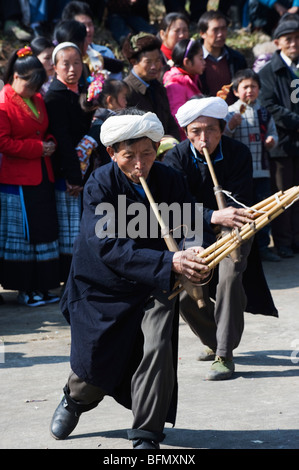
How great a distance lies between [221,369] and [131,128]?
182cm

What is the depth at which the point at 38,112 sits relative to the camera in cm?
699

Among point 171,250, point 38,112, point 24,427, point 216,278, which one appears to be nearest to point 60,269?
point 38,112

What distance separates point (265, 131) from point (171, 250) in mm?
4729

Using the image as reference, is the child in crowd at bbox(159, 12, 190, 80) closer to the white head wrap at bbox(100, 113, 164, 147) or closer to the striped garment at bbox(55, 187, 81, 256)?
the striped garment at bbox(55, 187, 81, 256)

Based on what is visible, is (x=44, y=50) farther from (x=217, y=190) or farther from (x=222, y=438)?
(x=222, y=438)

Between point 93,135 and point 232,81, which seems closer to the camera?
point 93,135

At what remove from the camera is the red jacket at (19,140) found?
6793mm

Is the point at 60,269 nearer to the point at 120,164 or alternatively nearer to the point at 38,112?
the point at 38,112

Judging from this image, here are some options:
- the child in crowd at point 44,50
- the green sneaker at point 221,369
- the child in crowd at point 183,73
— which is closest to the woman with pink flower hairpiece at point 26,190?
the child in crowd at point 44,50

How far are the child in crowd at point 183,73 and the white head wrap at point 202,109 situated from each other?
2.88m

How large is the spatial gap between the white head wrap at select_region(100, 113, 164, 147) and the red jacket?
9.63 feet

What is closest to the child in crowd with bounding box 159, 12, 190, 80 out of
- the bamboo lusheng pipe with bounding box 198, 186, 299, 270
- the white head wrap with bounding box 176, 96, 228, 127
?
the white head wrap with bounding box 176, 96, 228, 127

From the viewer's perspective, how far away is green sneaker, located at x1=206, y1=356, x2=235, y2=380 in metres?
5.06

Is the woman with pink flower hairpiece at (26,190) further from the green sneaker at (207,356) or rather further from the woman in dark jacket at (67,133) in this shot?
the green sneaker at (207,356)
